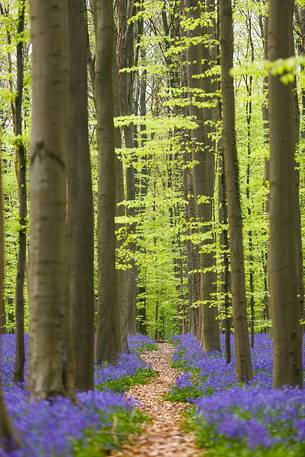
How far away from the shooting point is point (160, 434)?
26.1 feet

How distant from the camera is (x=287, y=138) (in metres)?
9.39

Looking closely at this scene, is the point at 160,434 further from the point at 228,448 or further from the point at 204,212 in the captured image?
the point at 204,212

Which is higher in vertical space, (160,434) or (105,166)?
(105,166)

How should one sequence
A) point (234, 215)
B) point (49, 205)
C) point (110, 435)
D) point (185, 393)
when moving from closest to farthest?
point (110, 435)
point (49, 205)
point (234, 215)
point (185, 393)

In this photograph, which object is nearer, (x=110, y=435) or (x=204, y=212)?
(x=110, y=435)

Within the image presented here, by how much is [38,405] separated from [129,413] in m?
1.84

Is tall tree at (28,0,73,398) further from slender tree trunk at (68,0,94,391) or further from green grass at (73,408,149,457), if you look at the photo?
slender tree trunk at (68,0,94,391)

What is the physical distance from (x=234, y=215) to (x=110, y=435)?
6.03m

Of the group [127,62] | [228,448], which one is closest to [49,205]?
[228,448]

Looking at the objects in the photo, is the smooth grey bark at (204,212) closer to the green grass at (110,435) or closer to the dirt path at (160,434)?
the dirt path at (160,434)

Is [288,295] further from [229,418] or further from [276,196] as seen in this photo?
[229,418]

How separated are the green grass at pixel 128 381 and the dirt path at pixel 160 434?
0.20 meters

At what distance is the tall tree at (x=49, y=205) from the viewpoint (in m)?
6.99

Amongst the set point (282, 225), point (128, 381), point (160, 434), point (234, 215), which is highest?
point (234, 215)
